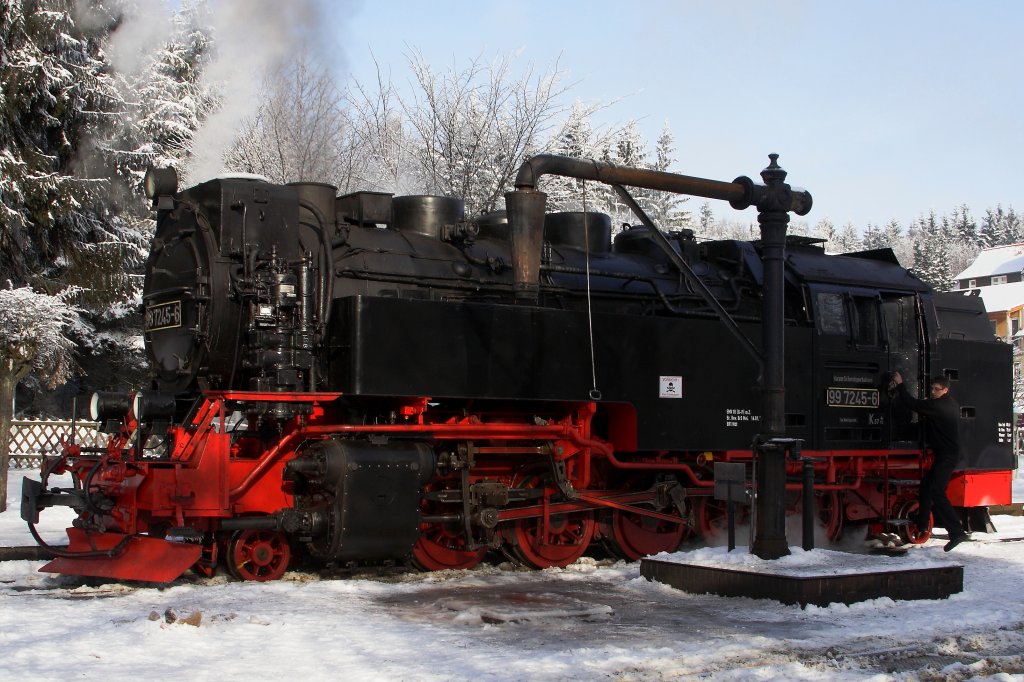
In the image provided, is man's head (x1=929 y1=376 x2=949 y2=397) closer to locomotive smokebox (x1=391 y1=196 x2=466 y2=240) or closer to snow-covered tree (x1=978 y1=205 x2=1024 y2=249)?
locomotive smokebox (x1=391 y1=196 x2=466 y2=240)

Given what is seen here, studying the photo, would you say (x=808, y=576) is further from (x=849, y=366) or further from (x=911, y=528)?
(x=911, y=528)

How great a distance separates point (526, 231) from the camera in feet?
29.8

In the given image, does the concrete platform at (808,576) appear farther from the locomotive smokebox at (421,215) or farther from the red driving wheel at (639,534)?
the locomotive smokebox at (421,215)

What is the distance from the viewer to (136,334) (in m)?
24.5

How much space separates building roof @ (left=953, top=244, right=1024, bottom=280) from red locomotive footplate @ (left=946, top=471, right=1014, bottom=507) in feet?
289

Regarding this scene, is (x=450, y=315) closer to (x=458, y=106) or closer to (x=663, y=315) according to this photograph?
(x=663, y=315)

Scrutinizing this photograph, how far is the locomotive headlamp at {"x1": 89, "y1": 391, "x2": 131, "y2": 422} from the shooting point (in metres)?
9.38

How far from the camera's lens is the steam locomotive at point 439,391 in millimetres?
8750

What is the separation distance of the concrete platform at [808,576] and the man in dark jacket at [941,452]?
293 centimetres

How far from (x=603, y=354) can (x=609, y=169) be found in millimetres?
2127

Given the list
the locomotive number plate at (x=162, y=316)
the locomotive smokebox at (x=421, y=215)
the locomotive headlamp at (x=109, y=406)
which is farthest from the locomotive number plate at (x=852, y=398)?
the locomotive headlamp at (x=109, y=406)

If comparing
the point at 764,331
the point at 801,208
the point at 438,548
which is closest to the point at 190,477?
the point at 438,548

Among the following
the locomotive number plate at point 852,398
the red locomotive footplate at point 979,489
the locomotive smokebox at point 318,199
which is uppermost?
the locomotive smokebox at point 318,199

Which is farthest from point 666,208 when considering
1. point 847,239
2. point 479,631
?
point 847,239
